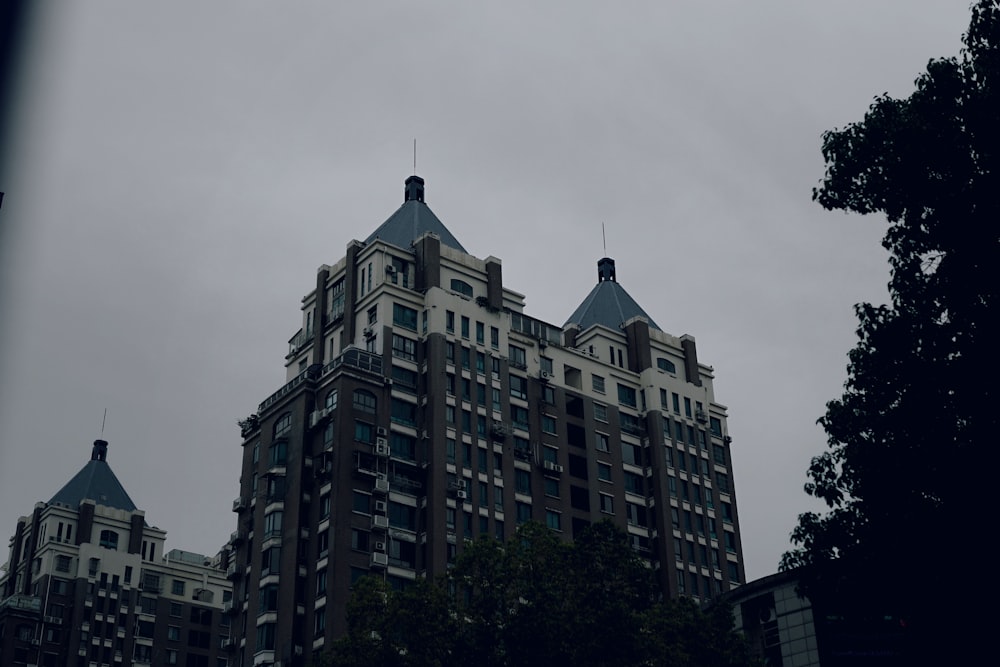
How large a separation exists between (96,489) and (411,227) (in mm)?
51158

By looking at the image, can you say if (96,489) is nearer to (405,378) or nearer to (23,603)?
(23,603)

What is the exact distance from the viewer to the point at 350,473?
251 feet

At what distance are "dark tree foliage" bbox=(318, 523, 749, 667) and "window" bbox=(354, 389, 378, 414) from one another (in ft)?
110

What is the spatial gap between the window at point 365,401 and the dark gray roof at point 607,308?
91.4ft

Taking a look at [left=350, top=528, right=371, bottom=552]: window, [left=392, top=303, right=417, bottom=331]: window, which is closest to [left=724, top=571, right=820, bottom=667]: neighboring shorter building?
[left=350, top=528, right=371, bottom=552]: window

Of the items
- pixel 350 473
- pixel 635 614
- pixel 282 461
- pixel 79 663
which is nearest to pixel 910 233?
pixel 635 614

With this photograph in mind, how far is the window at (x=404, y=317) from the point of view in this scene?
84.9 m

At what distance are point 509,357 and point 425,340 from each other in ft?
25.5

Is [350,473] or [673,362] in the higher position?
[673,362]

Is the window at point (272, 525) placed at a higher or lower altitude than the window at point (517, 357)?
lower

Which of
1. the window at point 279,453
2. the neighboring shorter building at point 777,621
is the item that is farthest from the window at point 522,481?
the neighboring shorter building at point 777,621

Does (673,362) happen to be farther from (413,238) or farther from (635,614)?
(635,614)

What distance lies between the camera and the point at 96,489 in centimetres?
12344

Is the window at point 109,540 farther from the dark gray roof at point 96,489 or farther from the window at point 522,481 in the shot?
the window at point 522,481
